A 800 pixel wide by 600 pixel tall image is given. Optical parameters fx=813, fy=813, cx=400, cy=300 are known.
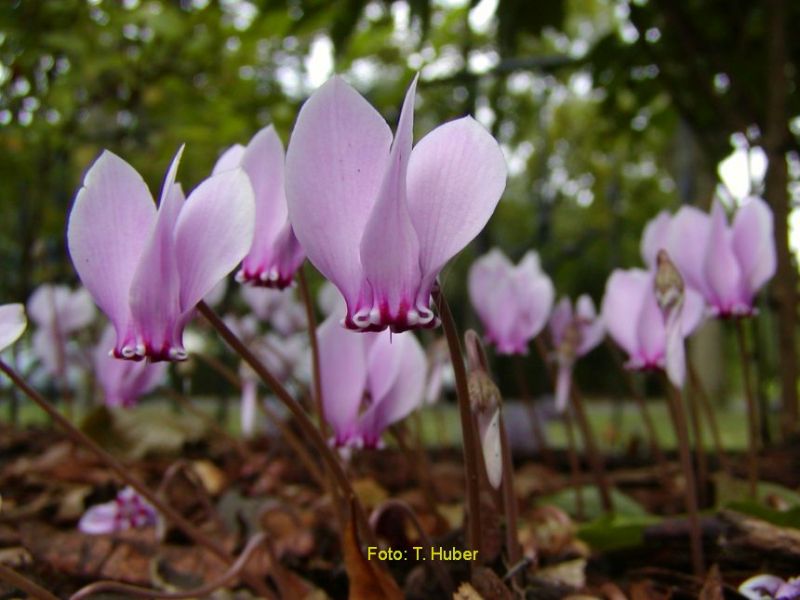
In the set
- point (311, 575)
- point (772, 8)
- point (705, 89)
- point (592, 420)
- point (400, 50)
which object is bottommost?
point (592, 420)

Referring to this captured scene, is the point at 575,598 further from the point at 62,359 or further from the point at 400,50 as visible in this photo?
the point at 400,50

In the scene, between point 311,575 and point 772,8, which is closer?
point 311,575

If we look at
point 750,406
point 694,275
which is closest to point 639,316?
point 694,275

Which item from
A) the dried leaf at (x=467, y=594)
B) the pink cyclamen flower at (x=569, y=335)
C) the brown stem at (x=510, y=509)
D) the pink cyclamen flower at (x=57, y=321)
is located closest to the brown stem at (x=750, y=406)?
the pink cyclamen flower at (x=569, y=335)

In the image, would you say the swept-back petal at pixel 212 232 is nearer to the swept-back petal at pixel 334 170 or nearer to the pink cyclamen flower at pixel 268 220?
the swept-back petal at pixel 334 170

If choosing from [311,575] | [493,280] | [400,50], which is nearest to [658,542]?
[311,575]

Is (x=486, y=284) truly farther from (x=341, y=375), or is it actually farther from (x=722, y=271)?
(x=341, y=375)

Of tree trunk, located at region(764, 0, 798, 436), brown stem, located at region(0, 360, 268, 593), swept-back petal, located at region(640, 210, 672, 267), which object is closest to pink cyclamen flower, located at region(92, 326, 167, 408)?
brown stem, located at region(0, 360, 268, 593)
